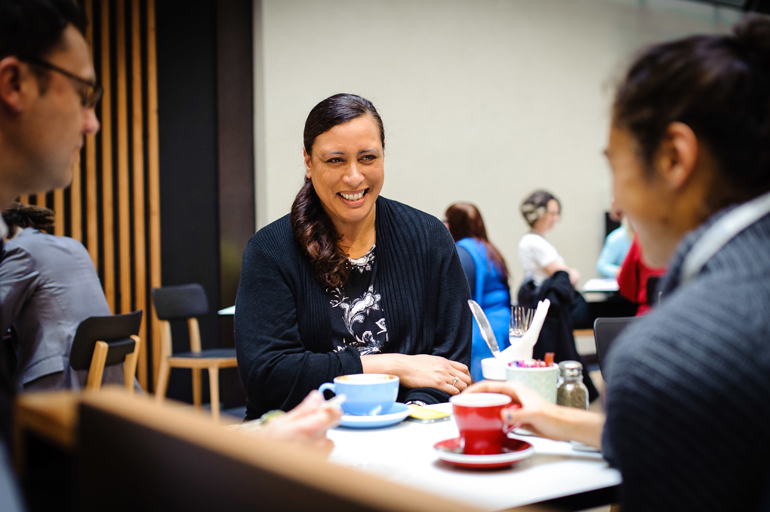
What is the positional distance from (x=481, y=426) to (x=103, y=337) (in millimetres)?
1933

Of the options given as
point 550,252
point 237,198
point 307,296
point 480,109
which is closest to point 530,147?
point 480,109

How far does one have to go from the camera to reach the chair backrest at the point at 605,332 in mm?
1837

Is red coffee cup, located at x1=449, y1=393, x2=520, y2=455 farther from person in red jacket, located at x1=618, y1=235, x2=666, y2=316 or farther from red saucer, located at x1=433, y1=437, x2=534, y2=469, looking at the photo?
person in red jacket, located at x1=618, y1=235, x2=666, y2=316

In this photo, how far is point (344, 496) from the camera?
36 centimetres

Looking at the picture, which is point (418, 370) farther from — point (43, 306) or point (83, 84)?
point (43, 306)

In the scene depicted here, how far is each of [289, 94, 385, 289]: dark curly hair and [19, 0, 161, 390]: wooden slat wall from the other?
3.28m

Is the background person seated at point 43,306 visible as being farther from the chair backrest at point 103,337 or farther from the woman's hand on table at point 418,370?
the woman's hand on table at point 418,370

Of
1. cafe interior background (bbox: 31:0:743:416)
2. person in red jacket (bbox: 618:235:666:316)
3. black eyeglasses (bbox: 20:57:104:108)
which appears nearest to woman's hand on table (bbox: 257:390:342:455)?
black eyeglasses (bbox: 20:57:104:108)

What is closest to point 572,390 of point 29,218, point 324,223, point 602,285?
point 324,223

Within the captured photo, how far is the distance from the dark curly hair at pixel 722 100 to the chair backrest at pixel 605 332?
1.24m

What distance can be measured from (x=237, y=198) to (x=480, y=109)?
2559 millimetres

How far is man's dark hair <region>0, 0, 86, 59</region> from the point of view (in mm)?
844

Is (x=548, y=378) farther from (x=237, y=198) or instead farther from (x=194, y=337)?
(x=237, y=198)

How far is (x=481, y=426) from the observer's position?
36.6 inches
